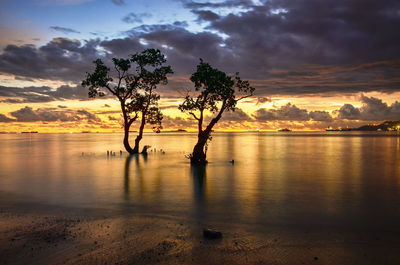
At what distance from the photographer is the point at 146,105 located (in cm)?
5200

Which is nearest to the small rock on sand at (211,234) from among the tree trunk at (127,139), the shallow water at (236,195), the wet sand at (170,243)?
the wet sand at (170,243)

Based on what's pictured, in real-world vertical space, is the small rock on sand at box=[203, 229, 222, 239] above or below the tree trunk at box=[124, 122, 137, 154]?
below

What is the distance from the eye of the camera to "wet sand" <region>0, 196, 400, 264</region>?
1042 centimetres

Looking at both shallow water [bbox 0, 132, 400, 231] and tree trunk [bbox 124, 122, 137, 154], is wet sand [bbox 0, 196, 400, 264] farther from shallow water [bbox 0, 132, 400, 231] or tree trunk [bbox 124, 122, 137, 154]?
tree trunk [bbox 124, 122, 137, 154]

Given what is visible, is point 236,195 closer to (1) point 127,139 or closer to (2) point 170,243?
(2) point 170,243

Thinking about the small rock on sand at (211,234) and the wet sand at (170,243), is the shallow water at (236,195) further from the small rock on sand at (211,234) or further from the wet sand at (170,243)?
the small rock on sand at (211,234)

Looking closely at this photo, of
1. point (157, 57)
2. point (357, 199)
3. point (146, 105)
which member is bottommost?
point (357, 199)

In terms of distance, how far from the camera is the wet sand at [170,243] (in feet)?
34.2

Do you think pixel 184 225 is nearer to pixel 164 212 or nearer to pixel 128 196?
pixel 164 212

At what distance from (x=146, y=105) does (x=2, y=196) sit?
105 ft

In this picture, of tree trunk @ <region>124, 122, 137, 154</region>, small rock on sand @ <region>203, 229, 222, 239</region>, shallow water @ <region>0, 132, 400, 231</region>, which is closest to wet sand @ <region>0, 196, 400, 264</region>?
small rock on sand @ <region>203, 229, 222, 239</region>

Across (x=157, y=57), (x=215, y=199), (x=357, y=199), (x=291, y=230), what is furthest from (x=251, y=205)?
(x=157, y=57)

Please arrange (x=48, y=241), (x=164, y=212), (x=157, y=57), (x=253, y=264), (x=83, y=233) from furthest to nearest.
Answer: (x=157, y=57), (x=164, y=212), (x=83, y=233), (x=48, y=241), (x=253, y=264)

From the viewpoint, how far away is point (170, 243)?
11.7 metres
